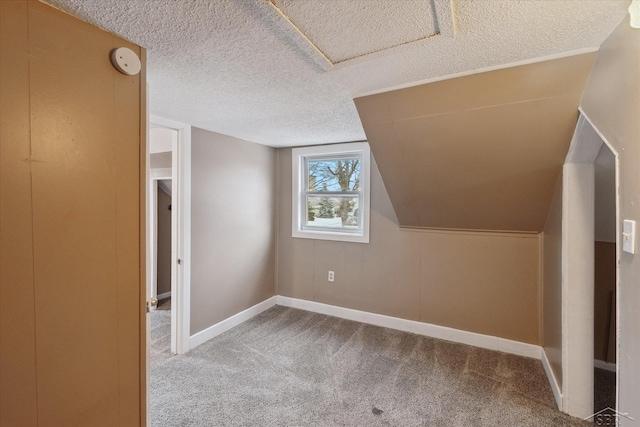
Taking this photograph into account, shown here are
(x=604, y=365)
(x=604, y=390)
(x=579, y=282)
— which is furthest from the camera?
(x=604, y=365)

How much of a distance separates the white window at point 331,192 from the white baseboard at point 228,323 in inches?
38.1

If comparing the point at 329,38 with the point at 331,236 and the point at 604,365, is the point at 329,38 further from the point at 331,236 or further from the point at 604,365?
the point at 604,365

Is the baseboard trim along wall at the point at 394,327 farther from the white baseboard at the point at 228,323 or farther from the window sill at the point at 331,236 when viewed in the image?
the window sill at the point at 331,236

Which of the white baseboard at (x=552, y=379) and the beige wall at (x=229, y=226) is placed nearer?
the white baseboard at (x=552, y=379)

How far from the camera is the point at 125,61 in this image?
4.06ft

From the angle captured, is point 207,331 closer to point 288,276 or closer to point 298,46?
point 288,276

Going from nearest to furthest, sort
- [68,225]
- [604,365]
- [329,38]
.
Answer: [68,225], [329,38], [604,365]

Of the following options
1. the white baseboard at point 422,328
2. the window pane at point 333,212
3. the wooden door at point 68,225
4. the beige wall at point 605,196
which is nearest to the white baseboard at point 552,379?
the white baseboard at point 422,328

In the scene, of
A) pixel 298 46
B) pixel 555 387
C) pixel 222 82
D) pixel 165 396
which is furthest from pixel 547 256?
pixel 165 396

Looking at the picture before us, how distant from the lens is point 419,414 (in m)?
1.85

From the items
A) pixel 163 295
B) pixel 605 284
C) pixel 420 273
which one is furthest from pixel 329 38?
pixel 163 295

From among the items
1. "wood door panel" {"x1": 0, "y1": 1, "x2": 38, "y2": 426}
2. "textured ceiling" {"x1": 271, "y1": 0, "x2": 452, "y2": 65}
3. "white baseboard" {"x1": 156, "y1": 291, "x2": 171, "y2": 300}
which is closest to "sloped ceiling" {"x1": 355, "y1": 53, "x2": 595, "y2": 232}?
"textured ceiling" {"x1": 271, "y1": 0, "x2": 452, "y2": 65}

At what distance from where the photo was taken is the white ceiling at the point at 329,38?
1.04 m

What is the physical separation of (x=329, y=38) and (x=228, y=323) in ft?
9.35
